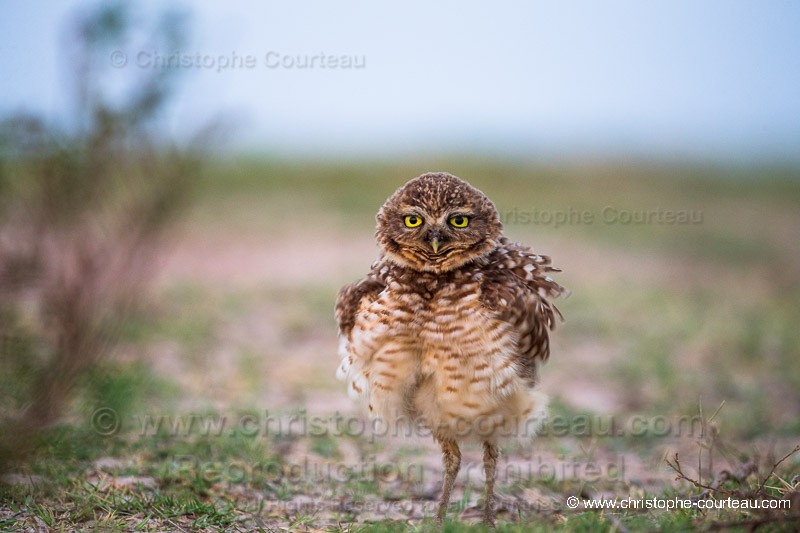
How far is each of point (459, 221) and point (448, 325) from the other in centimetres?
56

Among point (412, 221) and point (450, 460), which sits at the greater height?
point (412, 221)

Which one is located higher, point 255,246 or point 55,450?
point 255,246

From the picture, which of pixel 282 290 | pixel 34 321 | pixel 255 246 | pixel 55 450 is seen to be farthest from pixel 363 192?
pixel 55 450

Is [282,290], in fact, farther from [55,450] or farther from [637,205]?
[637,205]

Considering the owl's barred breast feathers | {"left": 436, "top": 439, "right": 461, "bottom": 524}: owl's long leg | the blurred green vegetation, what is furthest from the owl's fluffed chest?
the blurred green vegetation

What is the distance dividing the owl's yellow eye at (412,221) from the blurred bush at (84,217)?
3.50 feet

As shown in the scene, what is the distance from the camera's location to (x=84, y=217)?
3213mm

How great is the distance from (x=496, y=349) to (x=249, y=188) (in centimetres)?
1344

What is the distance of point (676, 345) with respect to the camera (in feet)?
23.6

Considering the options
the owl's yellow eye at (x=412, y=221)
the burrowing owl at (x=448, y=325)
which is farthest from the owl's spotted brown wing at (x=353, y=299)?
the owl's yellow eye at (x=412, y=221)

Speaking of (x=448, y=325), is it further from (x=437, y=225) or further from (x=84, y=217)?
(x=84, y=217)

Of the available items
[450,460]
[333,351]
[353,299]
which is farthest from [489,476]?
[333,351]

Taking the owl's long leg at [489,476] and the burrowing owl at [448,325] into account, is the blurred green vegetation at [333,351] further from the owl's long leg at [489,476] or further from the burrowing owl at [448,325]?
the burrowing owl at [448,325]

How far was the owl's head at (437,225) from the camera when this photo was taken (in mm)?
3660
